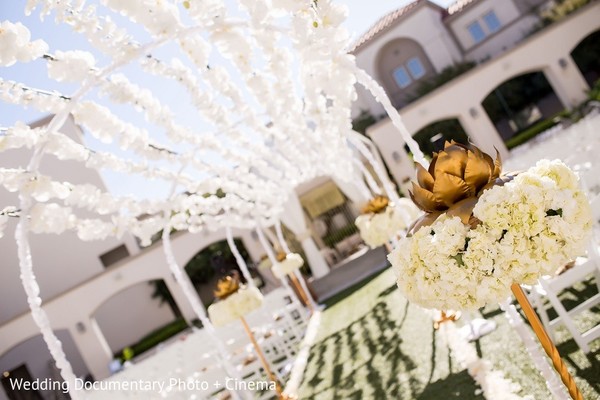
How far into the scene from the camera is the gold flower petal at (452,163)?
220cm

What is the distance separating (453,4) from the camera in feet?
87.0

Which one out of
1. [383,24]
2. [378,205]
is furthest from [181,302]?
[383,24]

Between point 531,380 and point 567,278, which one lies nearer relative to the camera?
point 531,380

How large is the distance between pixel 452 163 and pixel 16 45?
297 centimetres

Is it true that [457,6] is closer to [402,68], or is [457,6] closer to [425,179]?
[402,68]

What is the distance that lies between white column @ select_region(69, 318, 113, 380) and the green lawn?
35.4ft

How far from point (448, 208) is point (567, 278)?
2473 mm

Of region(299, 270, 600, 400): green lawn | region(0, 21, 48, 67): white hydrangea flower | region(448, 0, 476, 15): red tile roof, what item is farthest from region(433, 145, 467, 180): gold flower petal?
region(448, 0, 476, 15): red tile roof

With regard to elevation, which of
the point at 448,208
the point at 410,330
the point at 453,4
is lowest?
the point at 410,330

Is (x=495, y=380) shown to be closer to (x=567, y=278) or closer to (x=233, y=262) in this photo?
(x=567, y=278)

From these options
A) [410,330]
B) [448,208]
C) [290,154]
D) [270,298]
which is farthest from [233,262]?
[448,208]

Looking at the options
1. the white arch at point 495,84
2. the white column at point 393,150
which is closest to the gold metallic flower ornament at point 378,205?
the white arch at point 495,84

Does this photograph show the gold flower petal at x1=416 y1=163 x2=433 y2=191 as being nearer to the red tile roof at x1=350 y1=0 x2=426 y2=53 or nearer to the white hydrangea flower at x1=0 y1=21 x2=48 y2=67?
Result: the white hydrangea flower at x1=0 y1=21 x2=48 y2=67

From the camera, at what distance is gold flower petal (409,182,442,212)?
7.49ft
